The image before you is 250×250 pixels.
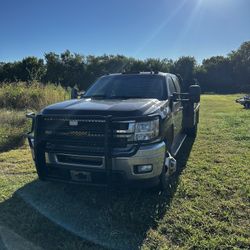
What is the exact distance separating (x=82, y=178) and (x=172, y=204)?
137 centimetres

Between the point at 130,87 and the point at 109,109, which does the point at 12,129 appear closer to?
the point at 130,87

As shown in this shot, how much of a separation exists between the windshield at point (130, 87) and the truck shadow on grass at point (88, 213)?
1.64 meters

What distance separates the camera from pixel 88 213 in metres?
4.13

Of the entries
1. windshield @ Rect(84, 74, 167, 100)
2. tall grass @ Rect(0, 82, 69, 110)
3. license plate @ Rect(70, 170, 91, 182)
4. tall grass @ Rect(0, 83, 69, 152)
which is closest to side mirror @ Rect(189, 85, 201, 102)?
windshield @ Rect(84, 74, 167, 100)

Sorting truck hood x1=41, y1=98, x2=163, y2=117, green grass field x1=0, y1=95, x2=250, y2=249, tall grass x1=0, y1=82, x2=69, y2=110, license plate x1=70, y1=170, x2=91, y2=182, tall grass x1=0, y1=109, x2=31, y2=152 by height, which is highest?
truck hood x1=41, y1=98, x2=163, y2=117

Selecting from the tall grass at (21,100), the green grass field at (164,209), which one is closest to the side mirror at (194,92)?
the green grass field at (164,209)

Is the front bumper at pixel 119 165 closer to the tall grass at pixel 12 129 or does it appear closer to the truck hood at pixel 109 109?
the truck hood at pixel 109 109

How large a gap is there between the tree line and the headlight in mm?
39278

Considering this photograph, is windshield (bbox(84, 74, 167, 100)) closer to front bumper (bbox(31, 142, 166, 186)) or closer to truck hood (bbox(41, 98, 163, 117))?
truck hood (bbox(41, 98, 163, 117))

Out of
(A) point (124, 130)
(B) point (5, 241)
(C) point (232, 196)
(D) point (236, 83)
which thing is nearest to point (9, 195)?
(B) point (5, 241)

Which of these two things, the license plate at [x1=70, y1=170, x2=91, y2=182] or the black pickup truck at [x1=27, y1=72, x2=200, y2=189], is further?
the license plate at [x1=70, y1=170, x2=91, y2=182]

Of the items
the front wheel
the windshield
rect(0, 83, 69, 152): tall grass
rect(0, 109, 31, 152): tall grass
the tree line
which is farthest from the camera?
the tree line

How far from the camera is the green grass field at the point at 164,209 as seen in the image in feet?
11.4

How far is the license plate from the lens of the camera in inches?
159
